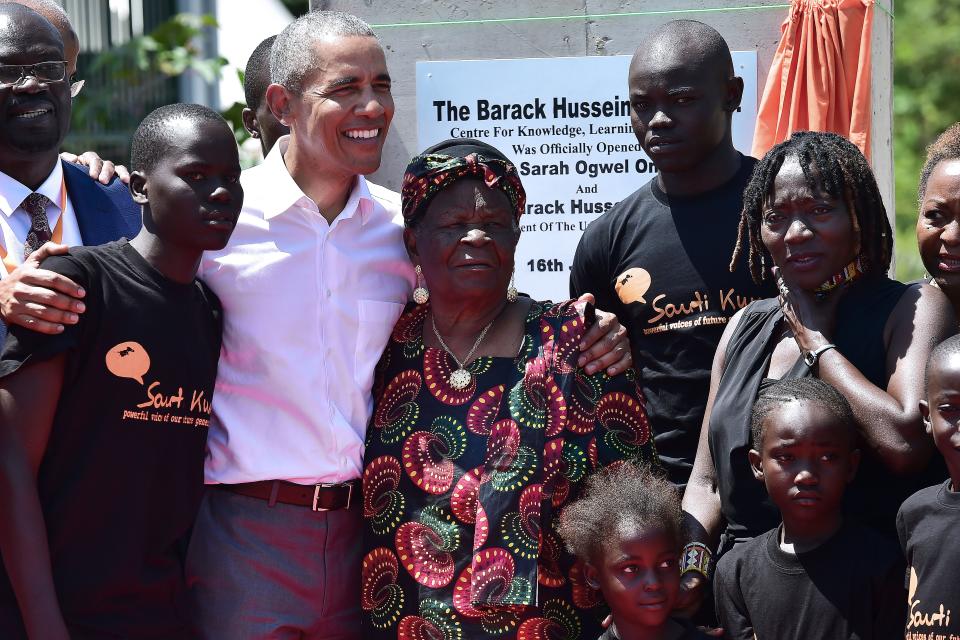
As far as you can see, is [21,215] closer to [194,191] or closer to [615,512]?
[194,191]

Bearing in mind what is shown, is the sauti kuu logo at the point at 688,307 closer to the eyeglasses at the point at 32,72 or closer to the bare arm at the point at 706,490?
the bare arm at the point at 706,490

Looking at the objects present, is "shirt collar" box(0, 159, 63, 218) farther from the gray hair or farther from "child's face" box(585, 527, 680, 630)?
"child's face" box(585, 527, 680, 630)

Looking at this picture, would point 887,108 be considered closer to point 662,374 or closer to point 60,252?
point 662,374

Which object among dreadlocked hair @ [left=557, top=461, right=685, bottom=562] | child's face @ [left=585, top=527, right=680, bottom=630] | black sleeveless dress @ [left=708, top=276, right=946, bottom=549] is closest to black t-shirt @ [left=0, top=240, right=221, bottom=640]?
dreadlocked hair @ [left=557, top=461, right=685, bottom=562]

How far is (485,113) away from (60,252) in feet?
8.15

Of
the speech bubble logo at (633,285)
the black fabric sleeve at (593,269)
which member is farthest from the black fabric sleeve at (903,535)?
the black fabric sleeve at (593,269)

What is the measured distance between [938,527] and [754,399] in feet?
2.16

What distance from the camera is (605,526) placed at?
141 inches

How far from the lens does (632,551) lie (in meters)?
3.53

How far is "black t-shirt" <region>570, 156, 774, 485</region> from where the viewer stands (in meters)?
4.25

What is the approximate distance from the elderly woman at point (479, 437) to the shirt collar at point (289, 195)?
23 cm

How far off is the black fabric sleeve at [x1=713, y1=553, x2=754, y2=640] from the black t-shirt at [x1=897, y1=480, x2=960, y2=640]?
0.45 m

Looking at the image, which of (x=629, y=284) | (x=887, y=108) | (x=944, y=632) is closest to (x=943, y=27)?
(x=887, y=108)

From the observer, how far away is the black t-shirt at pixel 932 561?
314 centimetres
